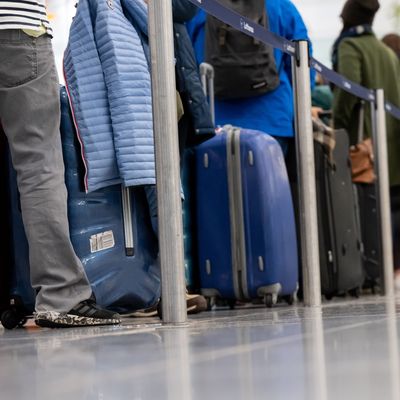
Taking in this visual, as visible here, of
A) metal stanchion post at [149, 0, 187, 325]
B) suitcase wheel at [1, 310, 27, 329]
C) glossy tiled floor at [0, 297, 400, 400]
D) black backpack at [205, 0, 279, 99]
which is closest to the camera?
glossy tiled floor at [0, 297, 400, 400]

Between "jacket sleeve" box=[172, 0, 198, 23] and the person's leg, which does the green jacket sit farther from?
the person's leg

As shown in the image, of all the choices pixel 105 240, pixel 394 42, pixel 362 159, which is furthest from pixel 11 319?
pixel 394 42

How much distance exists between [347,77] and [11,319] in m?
3.29

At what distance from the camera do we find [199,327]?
2564mm

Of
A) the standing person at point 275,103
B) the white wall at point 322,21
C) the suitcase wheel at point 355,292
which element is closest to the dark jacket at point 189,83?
the standing person at point 275,103

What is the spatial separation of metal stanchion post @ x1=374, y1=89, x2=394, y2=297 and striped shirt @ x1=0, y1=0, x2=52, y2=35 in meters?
Answer: 2.97

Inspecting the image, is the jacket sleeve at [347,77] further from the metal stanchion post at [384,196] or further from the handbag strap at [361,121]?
the metal stanchion post at [384,196]

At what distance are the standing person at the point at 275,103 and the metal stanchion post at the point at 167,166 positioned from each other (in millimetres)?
2005

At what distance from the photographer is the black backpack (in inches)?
184

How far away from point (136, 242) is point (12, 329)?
503 millimetres

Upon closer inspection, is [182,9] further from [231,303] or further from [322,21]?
[322,21]

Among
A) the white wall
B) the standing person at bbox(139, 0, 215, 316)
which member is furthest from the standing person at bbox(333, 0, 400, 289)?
the white wall

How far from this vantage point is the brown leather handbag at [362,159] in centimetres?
594

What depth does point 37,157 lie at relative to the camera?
2.91 meters
